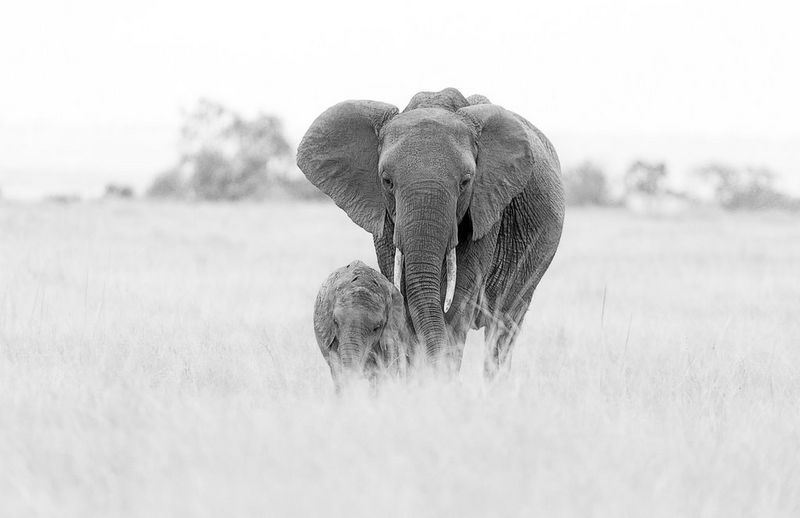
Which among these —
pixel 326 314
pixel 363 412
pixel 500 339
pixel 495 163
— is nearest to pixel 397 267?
pixel 326 314

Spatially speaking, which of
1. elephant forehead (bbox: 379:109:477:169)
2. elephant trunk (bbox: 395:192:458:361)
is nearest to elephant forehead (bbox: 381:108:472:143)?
elephant forehead (bbox: 379:109:477:169)

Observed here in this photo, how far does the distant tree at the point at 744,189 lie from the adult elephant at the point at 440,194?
52739 mm

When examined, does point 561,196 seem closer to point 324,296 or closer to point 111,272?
point 324,296

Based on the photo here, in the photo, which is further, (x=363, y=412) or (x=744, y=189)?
(x=744, y=189)

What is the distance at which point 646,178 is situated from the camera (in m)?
60.1

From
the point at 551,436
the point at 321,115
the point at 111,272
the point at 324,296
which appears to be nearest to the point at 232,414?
the point at 551,436

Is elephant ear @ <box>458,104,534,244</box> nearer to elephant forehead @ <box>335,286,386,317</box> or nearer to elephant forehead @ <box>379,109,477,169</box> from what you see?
elephant forehead @ <box>379,109,477,169</box>

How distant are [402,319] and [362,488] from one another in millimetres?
2775

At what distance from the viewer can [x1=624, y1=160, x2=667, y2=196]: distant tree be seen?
198 feet

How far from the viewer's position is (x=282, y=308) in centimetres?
1116

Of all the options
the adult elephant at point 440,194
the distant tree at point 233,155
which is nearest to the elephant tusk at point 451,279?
the adult elephant at point 440,194

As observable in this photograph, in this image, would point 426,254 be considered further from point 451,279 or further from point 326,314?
point 326,314

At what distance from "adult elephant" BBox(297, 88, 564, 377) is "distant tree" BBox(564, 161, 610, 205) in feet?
167

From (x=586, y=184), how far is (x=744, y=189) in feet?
28.5
